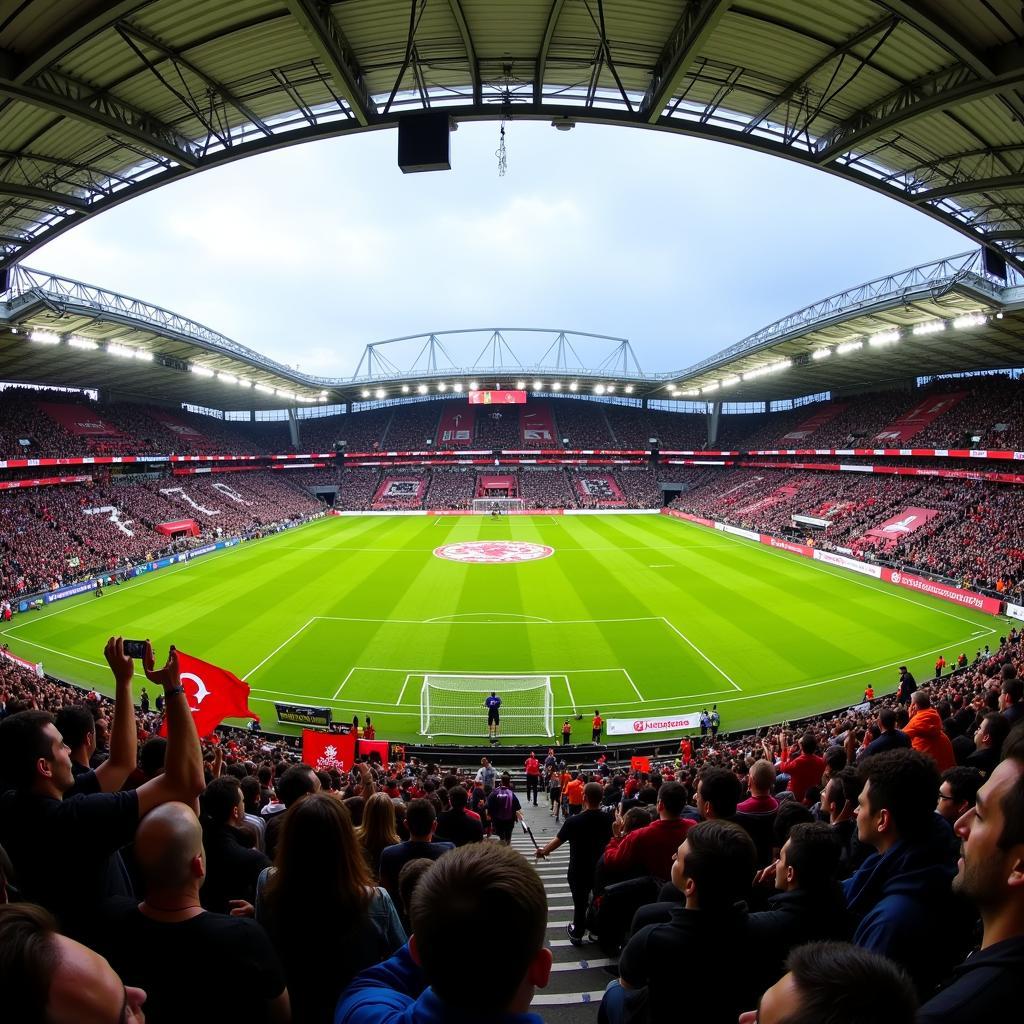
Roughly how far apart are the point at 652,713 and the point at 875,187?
16965 millimetres

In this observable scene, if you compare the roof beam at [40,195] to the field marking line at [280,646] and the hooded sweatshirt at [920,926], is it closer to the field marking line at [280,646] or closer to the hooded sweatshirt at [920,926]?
the field marking line at [280,646]

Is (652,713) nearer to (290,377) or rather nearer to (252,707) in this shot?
(252,707)

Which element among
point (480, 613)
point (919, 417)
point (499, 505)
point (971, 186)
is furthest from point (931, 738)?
point (499, 505)

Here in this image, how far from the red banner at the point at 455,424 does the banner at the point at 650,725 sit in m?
70.8

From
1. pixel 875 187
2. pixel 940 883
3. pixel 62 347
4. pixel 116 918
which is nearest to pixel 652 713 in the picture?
pixel 875 187

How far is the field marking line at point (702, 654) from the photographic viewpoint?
22.7 m

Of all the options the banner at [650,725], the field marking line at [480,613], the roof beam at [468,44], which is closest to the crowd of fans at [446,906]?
the roof beam at [468,44]

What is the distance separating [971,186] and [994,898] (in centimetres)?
1964

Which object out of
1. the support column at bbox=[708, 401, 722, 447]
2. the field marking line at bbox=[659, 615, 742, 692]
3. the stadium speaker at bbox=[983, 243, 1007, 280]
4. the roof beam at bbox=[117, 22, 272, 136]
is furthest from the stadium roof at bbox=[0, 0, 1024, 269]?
the support column at bbox=[708, 401, 722, 447]

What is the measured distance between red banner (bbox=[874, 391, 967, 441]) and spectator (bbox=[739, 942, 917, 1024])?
202 ft

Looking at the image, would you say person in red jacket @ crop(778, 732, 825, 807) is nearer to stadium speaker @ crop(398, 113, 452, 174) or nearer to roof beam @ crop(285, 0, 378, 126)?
stadium speaker @ crop(398, 113, 452, 174)

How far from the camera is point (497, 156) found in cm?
1247

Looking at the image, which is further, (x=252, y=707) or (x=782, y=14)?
(x=252, y=707)

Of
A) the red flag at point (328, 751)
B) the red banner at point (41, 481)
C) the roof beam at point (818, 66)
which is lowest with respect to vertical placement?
the red flag at point (328, 751)
